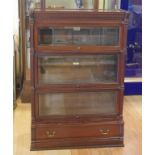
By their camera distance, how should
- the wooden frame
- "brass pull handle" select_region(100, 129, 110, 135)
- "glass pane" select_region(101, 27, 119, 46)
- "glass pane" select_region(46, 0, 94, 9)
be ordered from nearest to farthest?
the wooden frame
"glass pane" select_region(101, 27, 119, 46)
"brass pull handle" select_region(100, 129, 110, 135)
"glass pane" select_region(46, 0, 94, 9)

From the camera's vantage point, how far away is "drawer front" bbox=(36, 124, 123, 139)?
2.60 metres

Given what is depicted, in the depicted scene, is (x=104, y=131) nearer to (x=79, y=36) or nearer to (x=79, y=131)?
(x=79, y=131)

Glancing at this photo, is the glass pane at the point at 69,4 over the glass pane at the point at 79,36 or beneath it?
over

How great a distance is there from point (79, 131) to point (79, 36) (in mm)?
788

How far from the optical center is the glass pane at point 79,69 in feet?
8.42

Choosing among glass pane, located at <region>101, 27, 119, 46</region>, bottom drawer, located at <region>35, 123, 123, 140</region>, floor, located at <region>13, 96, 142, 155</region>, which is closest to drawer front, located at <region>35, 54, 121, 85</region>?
glass pane, located at <region>101, 27, 119, 46</region>

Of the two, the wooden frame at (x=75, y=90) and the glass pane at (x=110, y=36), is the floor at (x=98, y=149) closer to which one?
the wooden frame at (x=75, y=90)

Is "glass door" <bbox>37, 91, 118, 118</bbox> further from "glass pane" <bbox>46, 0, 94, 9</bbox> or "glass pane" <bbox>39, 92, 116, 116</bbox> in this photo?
"glass pane" <bbox>46, 0, 94, 9</bbox>

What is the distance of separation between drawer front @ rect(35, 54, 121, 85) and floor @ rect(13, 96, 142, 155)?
1.86 feet

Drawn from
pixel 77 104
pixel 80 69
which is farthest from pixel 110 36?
pixel 77 104

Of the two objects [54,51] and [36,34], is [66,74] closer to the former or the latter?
[54,51]

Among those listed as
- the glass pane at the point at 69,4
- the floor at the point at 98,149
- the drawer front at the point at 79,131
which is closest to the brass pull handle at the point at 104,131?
the drawer front at the point at 79,131

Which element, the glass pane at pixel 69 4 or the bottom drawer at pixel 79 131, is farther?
the glass pane at pixel 69 4

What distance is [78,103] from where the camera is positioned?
268 centimetres
